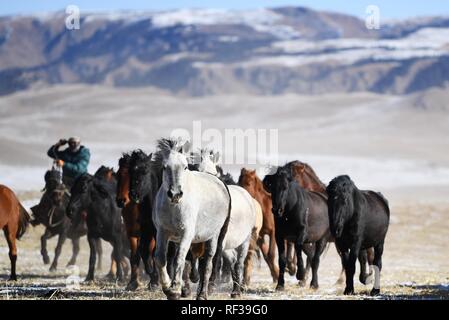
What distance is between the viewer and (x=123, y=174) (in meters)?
14.7

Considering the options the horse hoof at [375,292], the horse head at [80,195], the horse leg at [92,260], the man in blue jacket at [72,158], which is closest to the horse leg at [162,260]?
the horse hoof at [375,292]

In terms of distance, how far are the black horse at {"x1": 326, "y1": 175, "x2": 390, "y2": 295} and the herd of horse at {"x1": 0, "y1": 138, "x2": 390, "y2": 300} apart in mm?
12

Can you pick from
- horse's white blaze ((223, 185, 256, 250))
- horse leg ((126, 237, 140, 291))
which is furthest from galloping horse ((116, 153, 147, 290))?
horse's white blaze ((223, 185, 256, 250))

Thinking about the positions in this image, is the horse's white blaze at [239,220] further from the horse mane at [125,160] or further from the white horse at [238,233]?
the horse mane at [125,160]

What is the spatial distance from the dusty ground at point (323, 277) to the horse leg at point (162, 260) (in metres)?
1.39

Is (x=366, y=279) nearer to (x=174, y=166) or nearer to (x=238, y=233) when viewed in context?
(x=238, y=233)

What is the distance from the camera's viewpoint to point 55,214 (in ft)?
68.4

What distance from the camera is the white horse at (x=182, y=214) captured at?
1166 centimetres

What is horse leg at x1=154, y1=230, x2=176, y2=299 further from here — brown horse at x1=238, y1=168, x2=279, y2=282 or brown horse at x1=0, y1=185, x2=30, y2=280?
brown horse at x1=238, y1=168, x2=279, y2=282

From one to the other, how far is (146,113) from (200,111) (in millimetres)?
9059

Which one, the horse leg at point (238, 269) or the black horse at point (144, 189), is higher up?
the black horse at point (144, 189)

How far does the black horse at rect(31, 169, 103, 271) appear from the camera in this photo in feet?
66.1

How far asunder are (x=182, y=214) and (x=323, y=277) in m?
8.12
